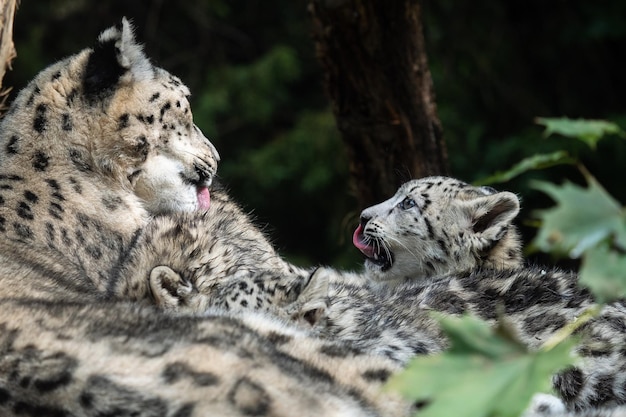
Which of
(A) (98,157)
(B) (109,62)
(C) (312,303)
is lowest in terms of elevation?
(C) (312,303)

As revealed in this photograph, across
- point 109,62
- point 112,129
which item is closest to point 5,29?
point 109,62

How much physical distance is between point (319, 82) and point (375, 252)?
19.6 ft

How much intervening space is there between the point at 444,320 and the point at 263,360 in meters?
1.06

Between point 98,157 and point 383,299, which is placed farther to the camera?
point 98,157

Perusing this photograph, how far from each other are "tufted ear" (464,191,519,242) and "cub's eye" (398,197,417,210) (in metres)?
0.31

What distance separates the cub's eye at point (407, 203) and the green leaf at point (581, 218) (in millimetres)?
3799

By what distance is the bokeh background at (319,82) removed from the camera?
33.1 ft

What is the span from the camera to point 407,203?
6000mm

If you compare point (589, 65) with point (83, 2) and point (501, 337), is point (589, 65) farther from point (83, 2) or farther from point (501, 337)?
point (501, 337)

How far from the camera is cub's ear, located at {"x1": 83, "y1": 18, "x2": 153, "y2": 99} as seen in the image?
5312 millimetres

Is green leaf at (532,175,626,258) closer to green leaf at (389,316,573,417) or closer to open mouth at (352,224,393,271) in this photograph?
green leaf at (389,316,573,417)

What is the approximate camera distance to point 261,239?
18.1 feet

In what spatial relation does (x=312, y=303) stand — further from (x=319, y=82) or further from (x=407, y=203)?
(x=319, y=82)

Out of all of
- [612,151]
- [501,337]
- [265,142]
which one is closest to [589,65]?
[612,151]
